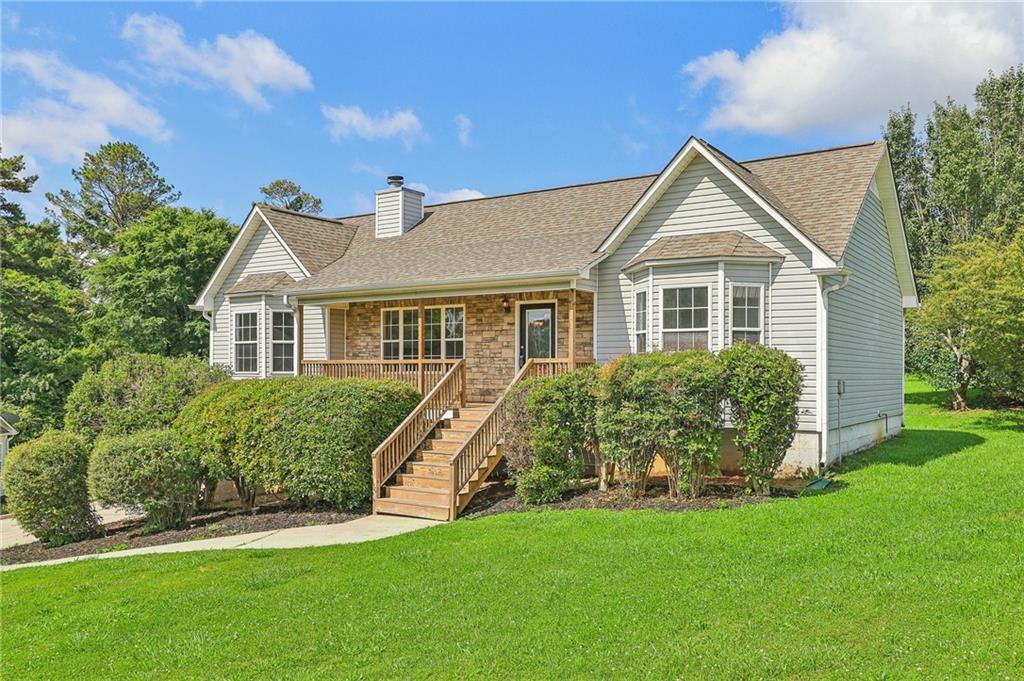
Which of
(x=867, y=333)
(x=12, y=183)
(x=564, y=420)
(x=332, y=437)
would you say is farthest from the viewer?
(x=12, y=183)

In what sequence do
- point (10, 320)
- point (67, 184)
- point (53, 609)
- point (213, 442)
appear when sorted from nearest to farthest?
point (53, 609) → point (213, 442) → point (10, 320) → point (67, 184)

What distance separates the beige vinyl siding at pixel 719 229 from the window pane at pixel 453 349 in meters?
3.91

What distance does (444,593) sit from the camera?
22.6 ft

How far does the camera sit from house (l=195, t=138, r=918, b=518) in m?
12.7

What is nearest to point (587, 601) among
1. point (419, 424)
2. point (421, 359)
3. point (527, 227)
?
point (419, 424)

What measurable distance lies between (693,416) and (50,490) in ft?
36.8

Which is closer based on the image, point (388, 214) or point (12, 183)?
point (388, 214)

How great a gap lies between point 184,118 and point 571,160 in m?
14.9

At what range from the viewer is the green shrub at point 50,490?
41.5ft

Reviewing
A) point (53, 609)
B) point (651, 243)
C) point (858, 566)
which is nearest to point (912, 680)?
point (858, 566)

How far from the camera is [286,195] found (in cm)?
5334

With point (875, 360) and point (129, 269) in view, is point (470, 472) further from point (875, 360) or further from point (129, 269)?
point (129, 269)

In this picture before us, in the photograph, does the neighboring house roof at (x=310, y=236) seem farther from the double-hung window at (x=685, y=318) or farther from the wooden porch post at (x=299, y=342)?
the double-hung window at (x=685, y=318)

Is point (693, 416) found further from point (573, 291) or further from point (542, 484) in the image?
point (573, 291)
